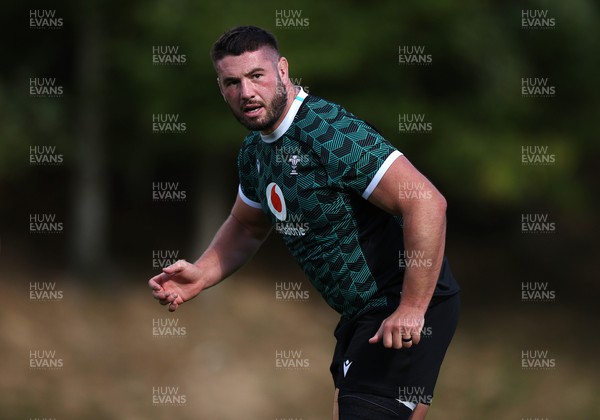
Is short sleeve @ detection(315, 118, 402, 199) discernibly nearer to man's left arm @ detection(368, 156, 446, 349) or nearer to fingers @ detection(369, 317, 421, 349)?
man's left arm @ detection(368, 156, 446, 349)

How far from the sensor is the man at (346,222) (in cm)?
418

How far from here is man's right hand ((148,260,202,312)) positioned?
4.73 metres

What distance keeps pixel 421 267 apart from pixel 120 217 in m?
13.7

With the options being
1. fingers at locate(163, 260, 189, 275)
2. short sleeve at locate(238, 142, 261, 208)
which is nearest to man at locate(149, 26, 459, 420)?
short sleeve at locate(238, 142, 261, 208)

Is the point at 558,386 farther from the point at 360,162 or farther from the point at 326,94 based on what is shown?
the point at 360,162

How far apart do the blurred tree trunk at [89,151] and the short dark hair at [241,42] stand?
1042 centimetres

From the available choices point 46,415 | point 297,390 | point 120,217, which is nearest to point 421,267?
point 46,415

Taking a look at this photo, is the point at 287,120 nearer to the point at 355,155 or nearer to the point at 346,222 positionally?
the point at 355,155

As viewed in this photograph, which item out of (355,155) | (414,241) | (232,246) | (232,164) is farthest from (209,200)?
(414,241)

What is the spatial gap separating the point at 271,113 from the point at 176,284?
41.3 inches

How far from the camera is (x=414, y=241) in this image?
403 centimetres

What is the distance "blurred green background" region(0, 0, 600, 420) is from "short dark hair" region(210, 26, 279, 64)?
8.58 metres

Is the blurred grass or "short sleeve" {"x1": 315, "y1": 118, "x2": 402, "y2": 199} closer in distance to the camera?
"short sleeve" {"x1": 315, "y1": 118, "x2": 402, "y2": 199}

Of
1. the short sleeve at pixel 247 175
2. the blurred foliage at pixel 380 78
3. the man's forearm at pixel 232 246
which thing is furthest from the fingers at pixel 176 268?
the blurred foliage at pixel 380 78
